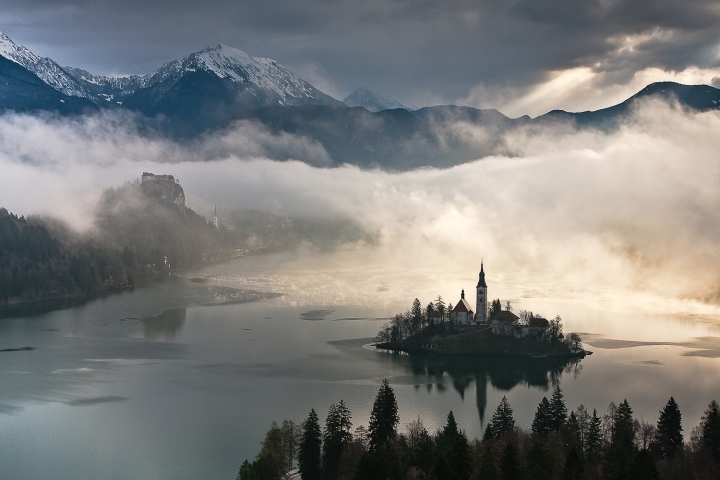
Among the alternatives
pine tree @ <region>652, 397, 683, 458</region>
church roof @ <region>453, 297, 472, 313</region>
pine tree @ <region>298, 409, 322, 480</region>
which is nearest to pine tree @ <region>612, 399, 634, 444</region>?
pine tree @ <region>652, 397, 683, 458</region>

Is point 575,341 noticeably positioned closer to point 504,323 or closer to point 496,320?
point 504,323

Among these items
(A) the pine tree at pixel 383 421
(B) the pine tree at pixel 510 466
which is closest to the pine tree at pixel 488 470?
(B) the pine tree at pixel 510 466

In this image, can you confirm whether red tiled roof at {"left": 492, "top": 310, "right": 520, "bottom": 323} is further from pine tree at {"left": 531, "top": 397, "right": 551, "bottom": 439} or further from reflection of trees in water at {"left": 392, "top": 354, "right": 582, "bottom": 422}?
pine tree at {"left": 531, "top": 397, "right": 551, "bottom": 439}

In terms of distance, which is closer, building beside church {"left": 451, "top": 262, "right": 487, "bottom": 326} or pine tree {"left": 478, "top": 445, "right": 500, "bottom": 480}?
pine tree {"left": 478, "top": 445, "right": 500, "bottom": 480}

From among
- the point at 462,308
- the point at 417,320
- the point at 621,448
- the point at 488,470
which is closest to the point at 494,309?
the point at 462,308

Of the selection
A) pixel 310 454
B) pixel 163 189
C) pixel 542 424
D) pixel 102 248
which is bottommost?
pixel 310 454

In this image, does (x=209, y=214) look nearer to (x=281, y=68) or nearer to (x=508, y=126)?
(x=508, y=126)

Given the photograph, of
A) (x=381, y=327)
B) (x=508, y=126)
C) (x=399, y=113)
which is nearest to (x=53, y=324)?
(x=381, y=327)
